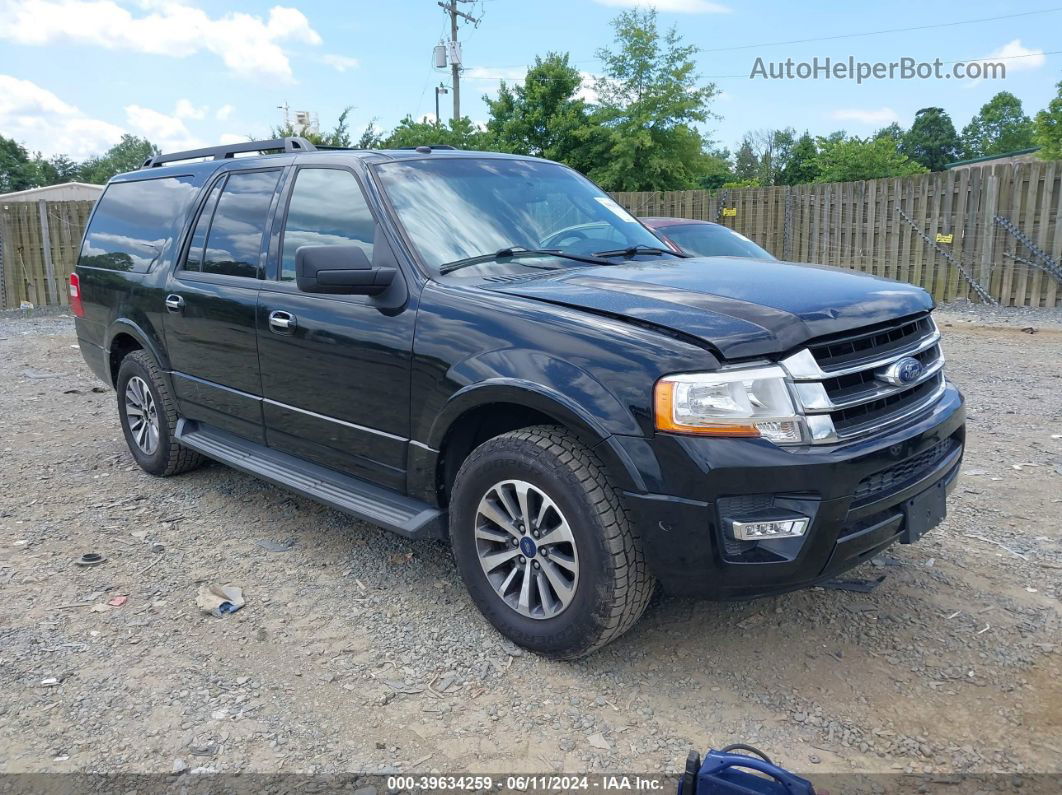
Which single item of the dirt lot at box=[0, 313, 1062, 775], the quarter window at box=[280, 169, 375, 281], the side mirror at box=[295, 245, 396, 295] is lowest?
the dirt lot at box=[0, 313, 1062, 775]

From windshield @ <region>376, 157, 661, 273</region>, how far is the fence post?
1450 cm

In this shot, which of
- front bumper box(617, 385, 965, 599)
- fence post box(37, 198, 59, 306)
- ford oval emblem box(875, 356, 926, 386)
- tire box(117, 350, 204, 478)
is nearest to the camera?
front bumper box(617, 385, 965, 599)

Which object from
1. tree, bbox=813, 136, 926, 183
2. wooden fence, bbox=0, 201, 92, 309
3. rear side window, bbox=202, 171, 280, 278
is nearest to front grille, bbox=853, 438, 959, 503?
rear side window, bbox=202, 171, 280, 278

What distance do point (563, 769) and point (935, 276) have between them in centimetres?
1311

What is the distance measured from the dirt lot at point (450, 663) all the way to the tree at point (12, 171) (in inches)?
2599

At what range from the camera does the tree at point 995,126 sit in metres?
89.6

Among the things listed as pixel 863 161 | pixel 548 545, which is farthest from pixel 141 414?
pixel 863 161

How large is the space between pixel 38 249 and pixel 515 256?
15.5 meters

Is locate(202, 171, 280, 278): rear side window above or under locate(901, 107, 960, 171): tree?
under

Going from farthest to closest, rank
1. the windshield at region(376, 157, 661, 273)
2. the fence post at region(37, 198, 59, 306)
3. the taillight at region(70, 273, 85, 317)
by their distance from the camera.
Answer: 1. the fence post at region(37, 198, 59, 306)
2. the taillight at region(70, 273, 85, 317)
3. the windshield at region(376, 157, 661, 273)

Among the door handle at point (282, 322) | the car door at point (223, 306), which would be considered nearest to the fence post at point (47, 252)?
the car door at point (223, 306)

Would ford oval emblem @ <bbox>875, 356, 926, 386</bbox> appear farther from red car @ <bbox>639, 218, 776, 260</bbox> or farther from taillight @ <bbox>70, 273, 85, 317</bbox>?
red car @ <bbox>639, 218, 776, 260</bbox>

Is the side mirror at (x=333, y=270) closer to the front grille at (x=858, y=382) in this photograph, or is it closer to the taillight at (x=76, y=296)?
the front grille at (x=858, y=382)

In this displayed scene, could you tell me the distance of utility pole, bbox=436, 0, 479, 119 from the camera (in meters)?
32.8
